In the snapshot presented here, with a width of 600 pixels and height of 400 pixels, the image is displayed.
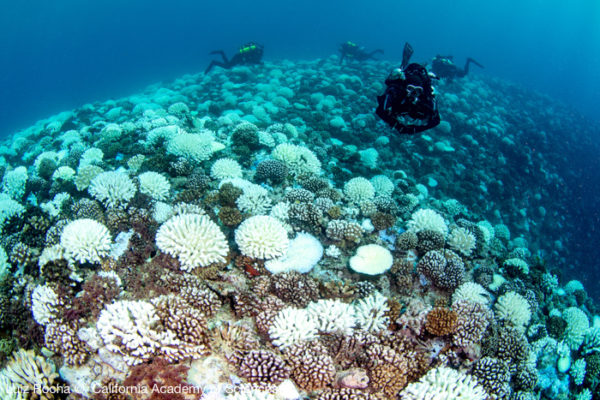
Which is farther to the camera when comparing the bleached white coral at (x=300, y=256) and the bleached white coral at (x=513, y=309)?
the bleached white coral at (x=513, y=309)

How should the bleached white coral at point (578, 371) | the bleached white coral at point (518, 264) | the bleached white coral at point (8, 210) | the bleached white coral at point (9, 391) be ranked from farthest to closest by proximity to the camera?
the bleached white coral at point (518, 264) → the bleached white coral at point (578, 371) → the bleached white coral at point (8, 210) → the bleached white coral at point (9, 391)

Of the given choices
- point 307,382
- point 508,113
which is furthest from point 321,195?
point 508,113

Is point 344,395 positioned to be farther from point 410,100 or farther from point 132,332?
point 410,100

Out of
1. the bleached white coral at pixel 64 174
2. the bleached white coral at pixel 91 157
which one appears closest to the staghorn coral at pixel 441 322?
the bleached white coral at pixel 91 157

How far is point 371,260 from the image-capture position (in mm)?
6711

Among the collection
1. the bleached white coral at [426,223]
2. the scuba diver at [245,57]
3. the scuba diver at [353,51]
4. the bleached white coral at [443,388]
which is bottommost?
the bleached white coral at [443,388]

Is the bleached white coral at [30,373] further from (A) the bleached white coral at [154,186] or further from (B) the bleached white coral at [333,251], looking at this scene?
(B) the bleached white coral at [333,251]

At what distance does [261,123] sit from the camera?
15.4 meters

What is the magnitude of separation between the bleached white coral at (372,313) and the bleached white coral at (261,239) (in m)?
1.89

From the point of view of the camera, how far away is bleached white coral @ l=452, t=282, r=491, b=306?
6.73 metres

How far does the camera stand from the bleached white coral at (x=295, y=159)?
378 inches

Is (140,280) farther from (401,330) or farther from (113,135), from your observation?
(113,135)

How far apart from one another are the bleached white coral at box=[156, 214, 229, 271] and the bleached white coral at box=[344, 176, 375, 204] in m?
4.26

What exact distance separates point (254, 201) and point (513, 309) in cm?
674
